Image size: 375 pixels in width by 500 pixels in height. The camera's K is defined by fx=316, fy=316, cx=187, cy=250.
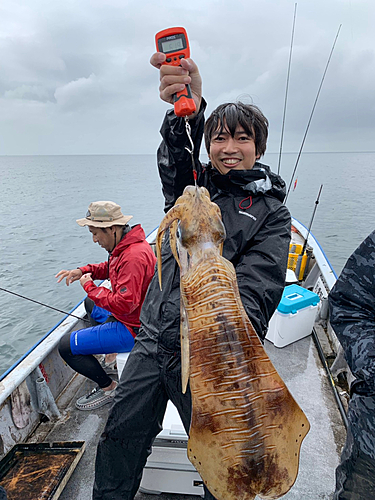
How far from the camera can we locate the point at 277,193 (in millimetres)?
2346

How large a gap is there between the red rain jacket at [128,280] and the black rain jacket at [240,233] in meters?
1.34

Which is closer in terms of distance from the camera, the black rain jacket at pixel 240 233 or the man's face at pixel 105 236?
the black rain jacket at pixel 240 233

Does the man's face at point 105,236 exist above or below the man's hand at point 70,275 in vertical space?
above

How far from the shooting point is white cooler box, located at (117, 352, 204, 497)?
278cm

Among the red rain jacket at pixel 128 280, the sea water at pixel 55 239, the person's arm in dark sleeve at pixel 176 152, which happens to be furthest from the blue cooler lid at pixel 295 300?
the sea water at pixel 55 239

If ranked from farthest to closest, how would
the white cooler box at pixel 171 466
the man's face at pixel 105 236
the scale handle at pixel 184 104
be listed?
the man's face at pixel 105 236 → the white cooler box at pixel 171 466 → the scale handle at pixel 184 104

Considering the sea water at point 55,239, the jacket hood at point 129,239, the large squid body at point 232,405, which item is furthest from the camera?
the sea water at point 55,239

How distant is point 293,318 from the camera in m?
5.28

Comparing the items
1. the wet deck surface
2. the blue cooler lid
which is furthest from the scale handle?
the blue cooler lid

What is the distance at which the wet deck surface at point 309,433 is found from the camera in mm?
3199

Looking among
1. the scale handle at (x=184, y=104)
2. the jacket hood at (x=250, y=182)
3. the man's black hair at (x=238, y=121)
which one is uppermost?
the scale handle at (x=184, y=104)

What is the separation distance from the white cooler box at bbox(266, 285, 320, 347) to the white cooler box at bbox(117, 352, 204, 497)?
9.21ft

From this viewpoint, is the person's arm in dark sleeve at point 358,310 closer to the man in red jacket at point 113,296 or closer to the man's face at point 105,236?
the man in red jacket at point 113,296

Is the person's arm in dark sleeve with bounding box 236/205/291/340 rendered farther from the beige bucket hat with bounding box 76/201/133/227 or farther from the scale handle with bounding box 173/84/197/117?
the beige bucket hat with bounding box 76/201/133/227
